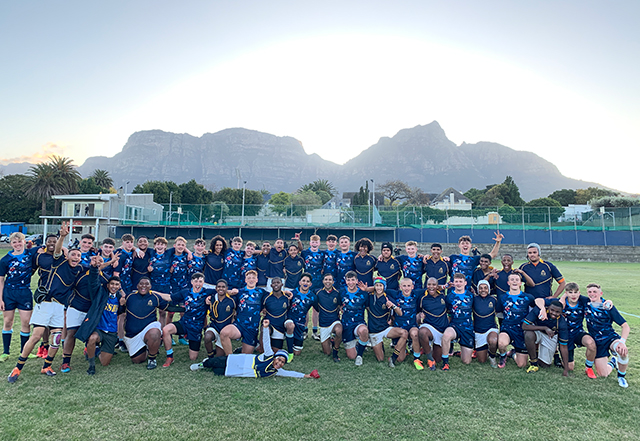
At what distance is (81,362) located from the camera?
515cm

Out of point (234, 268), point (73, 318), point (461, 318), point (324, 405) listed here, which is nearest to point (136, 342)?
point (73, 318)

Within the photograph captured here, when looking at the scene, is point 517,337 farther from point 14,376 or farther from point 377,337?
point 14,376

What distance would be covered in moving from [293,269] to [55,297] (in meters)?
3.84

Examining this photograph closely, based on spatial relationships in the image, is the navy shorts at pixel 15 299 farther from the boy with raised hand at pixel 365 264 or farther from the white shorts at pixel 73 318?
the boy with raised hand at pixel 365 264

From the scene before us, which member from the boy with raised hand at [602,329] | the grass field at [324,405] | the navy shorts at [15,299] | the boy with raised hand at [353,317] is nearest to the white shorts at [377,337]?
the boy with raised hand at [353,317]

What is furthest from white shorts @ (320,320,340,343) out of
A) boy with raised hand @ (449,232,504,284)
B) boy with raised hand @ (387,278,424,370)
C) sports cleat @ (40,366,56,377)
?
sports cleat @ (40,366,56,377)

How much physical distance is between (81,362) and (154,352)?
112 centimetres

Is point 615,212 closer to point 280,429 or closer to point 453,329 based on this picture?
point 453,329

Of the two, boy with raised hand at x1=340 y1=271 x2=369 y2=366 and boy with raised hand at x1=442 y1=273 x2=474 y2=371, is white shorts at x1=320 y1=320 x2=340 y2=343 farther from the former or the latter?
boy with raised hand at x1=442 y1=273 x2=474 y2=371

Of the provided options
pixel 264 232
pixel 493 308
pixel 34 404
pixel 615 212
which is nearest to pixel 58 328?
pixel 34 404

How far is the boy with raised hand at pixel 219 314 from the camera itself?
17.5 feet

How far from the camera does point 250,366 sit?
4.76 meters

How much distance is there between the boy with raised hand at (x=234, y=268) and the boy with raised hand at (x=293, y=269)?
0.90m

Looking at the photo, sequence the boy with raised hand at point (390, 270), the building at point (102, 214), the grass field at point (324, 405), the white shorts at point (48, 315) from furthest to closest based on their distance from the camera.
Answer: the building at point (102, 214), the boy with raised hand at point (390, 270), the white shorts at point (48, 315), the grass field at point (324, 405)
